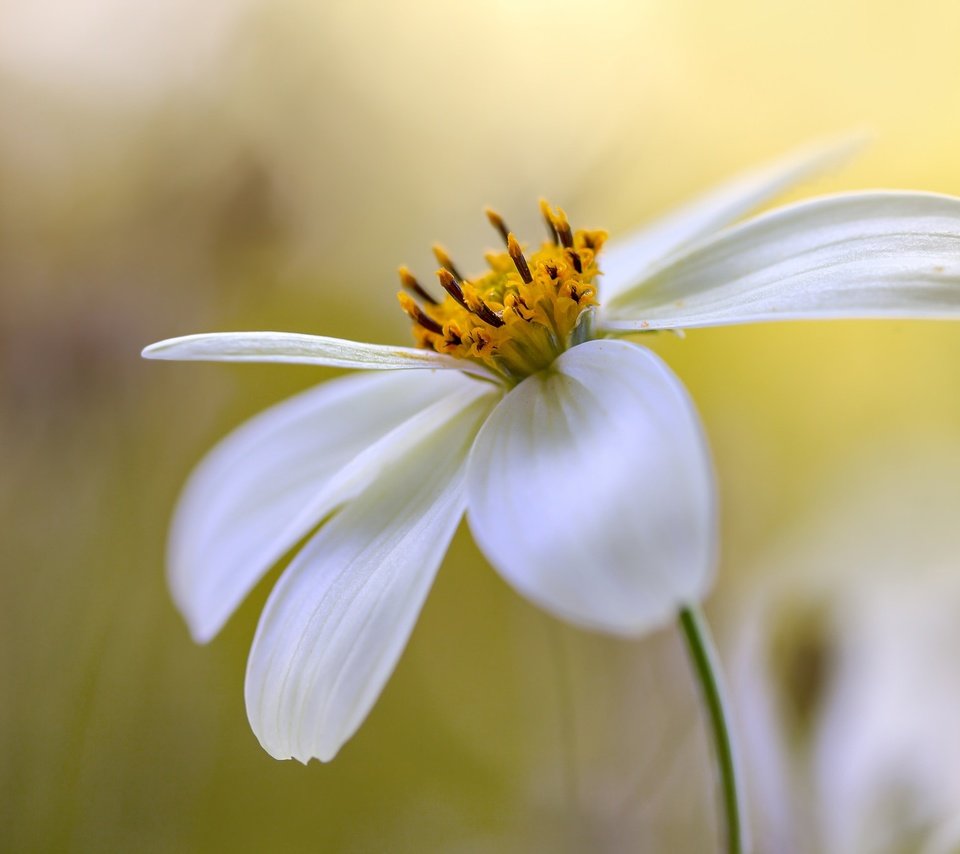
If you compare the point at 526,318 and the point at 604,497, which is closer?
the point at 604,497

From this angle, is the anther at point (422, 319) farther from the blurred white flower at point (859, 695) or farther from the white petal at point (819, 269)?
the blurred white flower at point (859, 695)

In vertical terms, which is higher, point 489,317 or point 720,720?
point 489,317

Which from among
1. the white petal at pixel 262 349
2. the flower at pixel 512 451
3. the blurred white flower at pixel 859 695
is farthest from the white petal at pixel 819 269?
the blurred white flower at pixel 859 695

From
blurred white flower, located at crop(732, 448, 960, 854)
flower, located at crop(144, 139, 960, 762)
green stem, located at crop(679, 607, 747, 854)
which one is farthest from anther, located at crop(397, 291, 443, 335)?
blurred white flower, located at crop(732, 448, 960, 854)

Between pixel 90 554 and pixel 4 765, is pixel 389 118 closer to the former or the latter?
pixel 90 554

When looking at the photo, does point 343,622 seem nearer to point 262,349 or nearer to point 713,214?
point 262,349

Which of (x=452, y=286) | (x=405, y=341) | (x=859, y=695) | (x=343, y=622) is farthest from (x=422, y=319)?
(x=405, y=341)
